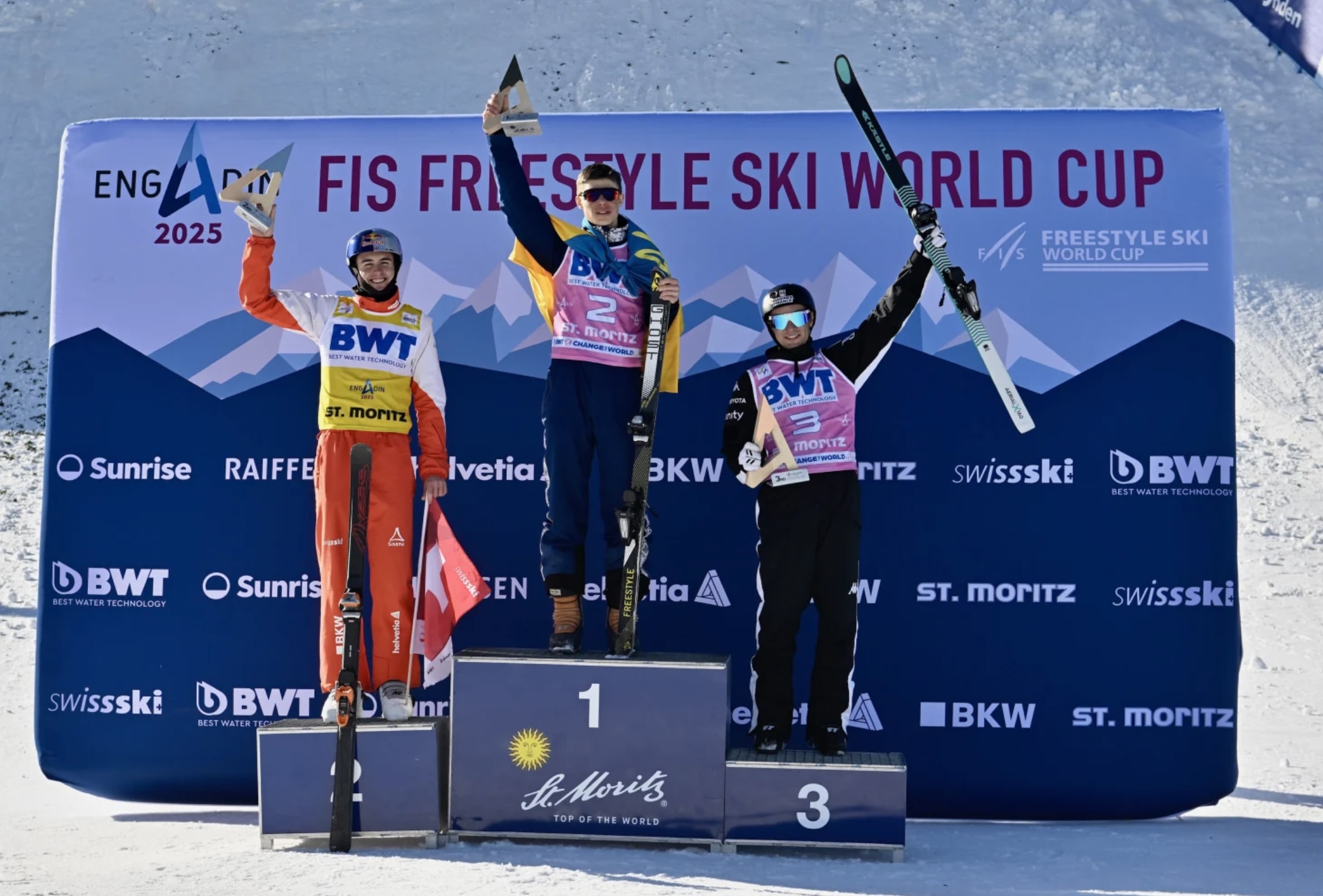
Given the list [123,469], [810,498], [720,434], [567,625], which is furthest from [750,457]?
[123,469]

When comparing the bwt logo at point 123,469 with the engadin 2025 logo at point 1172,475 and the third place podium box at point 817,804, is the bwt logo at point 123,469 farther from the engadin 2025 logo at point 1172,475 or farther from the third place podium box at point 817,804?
the engadin 2025 logo at point 1172,475

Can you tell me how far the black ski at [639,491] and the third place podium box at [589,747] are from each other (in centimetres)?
14

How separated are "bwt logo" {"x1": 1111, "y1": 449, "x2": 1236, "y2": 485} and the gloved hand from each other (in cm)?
110

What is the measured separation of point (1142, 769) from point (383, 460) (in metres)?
2.96

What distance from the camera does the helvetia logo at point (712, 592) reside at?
187 inches

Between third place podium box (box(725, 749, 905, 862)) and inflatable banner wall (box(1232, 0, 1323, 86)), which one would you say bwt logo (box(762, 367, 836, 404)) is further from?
inflatable banner wall (box(1232, 0, 1323, 86))

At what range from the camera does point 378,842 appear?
3.88 metres

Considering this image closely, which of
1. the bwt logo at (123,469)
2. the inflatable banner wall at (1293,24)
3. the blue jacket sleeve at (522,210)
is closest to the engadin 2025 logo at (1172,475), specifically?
the blue jacket sleeve at (522,210)

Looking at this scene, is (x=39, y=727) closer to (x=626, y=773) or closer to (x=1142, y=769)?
(x=626, y=773)

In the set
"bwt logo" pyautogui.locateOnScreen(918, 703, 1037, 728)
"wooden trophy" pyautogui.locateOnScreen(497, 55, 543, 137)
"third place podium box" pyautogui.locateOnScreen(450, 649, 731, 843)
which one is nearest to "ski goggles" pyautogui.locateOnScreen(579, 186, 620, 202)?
"wooden trophy" pyautogui.locateOnScreen(497, 55, 543, 137)

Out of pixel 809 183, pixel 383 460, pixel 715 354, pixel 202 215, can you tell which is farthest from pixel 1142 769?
pixel 202 215

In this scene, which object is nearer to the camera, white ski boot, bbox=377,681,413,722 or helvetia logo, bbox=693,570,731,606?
white ski boot, bbox=377,681,413,722

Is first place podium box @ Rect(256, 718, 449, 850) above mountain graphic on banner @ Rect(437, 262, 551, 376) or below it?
below

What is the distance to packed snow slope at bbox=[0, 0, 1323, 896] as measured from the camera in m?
9.29
